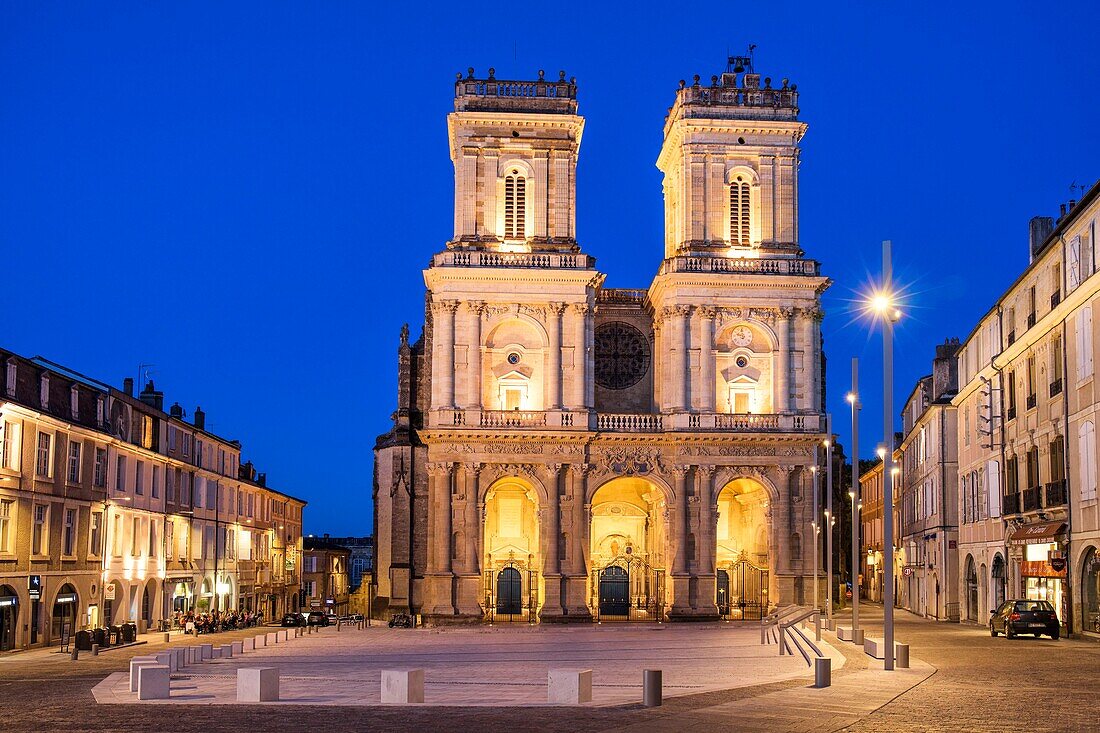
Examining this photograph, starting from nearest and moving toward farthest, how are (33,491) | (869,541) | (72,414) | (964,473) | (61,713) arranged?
(61,713) < (33,491) < (72,414) < (964,473) < (869,541)

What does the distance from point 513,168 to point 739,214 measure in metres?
12.1

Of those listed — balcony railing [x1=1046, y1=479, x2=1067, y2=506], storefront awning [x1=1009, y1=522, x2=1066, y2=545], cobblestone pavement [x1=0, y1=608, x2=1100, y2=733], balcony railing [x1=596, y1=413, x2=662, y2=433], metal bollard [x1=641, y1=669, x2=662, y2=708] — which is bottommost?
cobblestone pavement [x1=0, y1=608, x2=1100, y2=733]

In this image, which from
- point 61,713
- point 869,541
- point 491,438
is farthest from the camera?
point 869,541

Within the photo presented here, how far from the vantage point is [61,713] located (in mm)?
24031

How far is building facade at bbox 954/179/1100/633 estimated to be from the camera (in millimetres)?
41469

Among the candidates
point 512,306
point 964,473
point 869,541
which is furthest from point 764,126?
point 869,541

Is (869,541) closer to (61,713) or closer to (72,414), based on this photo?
(72,414)

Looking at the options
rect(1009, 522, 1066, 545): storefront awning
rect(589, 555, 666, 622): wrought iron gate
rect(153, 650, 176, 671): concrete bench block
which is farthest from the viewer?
rect(589, 555, 666, 622): wrought iron gate

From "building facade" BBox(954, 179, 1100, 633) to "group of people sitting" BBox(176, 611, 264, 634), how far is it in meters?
34.6

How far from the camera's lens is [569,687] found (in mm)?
24531

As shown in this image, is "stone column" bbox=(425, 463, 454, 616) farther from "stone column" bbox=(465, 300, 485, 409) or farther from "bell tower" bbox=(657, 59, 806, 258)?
"bell tower" bbox=(657, 59, 806, 258)

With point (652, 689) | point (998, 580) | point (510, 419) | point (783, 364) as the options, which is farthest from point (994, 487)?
point (652, 689)

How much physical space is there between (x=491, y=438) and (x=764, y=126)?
21569 millimetres

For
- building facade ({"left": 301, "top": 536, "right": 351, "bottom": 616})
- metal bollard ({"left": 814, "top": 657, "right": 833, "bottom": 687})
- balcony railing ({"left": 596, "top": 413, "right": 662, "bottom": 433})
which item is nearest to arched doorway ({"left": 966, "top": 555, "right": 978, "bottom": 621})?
balcony railing ({"left": 596, "top": 413, "right": 662, "bottom": 433})
